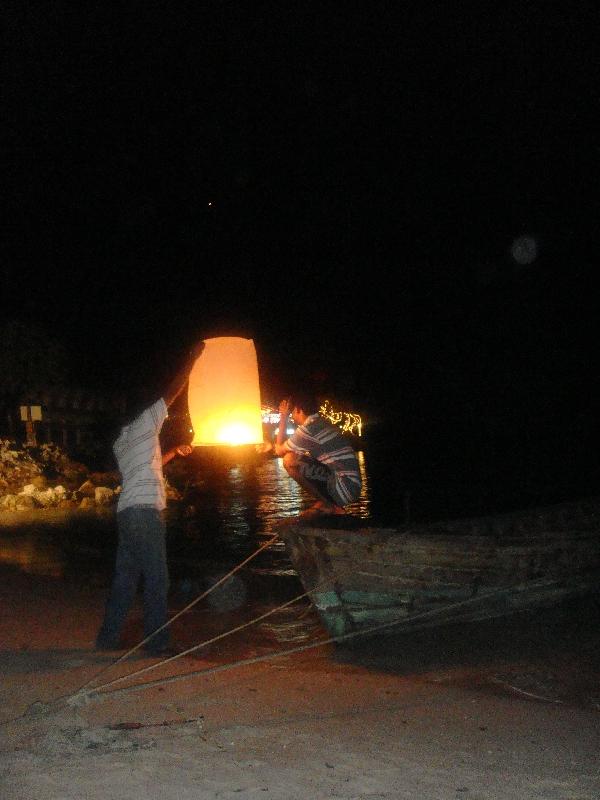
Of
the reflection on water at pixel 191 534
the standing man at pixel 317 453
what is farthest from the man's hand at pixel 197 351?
the reflection on water at pixel 191 534

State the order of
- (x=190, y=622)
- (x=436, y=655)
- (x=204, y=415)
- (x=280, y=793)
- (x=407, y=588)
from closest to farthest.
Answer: (x=280, y=793), (x=204, y=415), (x=436, y=655), (x=407, y=588), (x=190, y=622)

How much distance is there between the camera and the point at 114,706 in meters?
5.28

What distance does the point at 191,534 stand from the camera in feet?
51.2

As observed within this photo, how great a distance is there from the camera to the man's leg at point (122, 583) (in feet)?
21.5

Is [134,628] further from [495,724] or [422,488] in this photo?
[422,488]

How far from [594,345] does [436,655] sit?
38.6 m

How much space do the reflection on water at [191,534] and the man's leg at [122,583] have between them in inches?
157

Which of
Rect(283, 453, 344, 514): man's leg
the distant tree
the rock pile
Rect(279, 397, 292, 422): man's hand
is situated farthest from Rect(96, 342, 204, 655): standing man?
the distant tree

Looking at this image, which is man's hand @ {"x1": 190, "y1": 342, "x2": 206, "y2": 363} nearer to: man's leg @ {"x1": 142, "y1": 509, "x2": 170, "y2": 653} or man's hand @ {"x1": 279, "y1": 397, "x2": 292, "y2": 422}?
man's leg @ {"x1": 142, "y1": 509, "x2": 170, "y2": 653}

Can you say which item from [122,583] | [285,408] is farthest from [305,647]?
[285,408]

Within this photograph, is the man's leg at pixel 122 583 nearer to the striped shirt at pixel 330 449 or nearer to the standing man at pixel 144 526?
the standing man at pixel 144 526

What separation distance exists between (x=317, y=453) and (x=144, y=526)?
1987 mm

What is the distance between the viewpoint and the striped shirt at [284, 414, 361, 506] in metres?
7.84

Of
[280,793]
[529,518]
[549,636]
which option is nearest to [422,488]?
[529,518]
